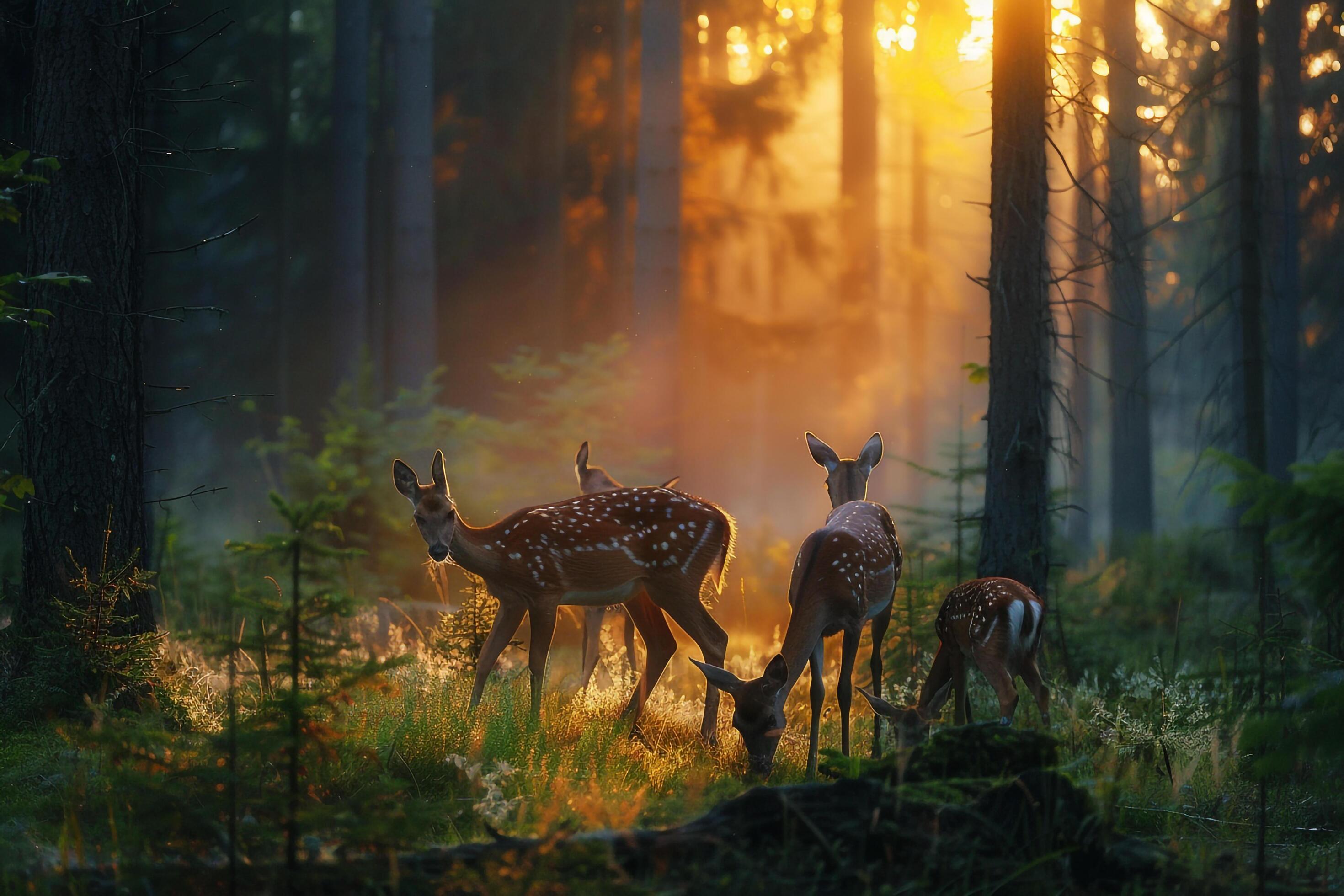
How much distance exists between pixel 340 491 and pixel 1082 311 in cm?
2593

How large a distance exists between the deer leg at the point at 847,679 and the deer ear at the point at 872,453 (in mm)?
2018

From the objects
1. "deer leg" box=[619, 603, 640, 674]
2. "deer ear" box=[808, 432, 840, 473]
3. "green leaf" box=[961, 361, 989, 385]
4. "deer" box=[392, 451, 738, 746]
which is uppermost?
"green leaf" box=[961, 361, 989, 385]

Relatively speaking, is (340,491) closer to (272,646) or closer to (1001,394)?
(1001,394)

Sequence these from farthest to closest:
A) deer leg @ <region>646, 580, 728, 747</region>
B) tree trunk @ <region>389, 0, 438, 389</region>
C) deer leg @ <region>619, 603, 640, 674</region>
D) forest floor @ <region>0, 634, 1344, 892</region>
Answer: tree trunk @ <region>389, 0, 438, 389</region>
deer leg @ <region>619, 603, 640, 674</region>
deer leg @ <region>646, 580, 728, 747</region>
forest floor @ <region>0, 634, 1344, 892</region>

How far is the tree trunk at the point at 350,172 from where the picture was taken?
17844 millimetres

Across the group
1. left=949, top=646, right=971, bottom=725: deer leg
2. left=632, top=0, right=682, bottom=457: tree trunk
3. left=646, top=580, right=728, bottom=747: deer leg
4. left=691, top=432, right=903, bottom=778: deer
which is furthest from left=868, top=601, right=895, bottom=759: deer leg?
left=632, top=0, right=682, bottom=457: tree trunk

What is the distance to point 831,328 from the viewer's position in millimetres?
26375

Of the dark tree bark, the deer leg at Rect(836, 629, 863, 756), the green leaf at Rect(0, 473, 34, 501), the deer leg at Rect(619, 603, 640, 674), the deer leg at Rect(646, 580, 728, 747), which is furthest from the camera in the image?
the dark tree bark

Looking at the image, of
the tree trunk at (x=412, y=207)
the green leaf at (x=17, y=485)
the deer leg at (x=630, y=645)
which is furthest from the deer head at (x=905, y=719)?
the tree trunk at (x=412, y=207)

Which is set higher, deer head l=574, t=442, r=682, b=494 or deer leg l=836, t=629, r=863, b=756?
deer head l=574, t=442, r=682, b=494

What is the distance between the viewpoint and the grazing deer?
6484 millimetres

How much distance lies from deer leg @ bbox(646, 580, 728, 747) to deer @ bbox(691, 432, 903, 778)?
750mm

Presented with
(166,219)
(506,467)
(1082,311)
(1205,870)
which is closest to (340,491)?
(506,467)

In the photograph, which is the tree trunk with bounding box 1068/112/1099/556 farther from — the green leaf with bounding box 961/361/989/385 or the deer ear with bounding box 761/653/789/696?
the deer ear with bounding box 761/653/789/696
